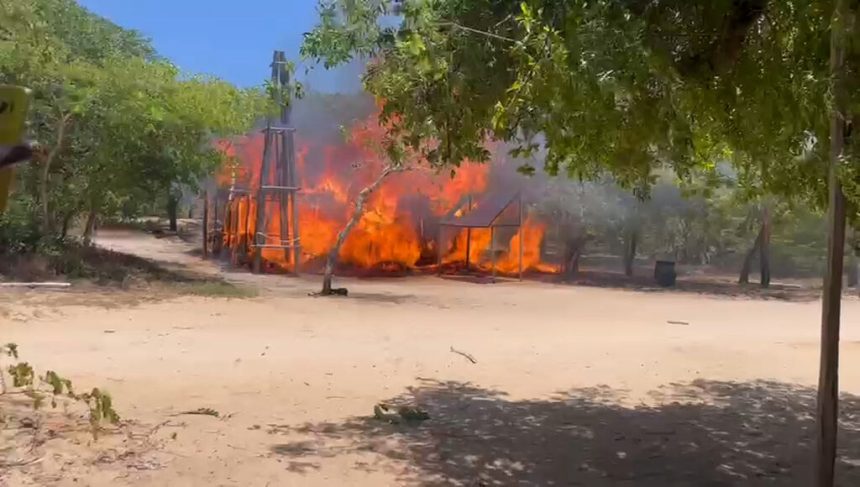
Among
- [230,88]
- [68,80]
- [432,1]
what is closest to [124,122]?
[68,80]

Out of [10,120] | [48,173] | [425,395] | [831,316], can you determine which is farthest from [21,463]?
[48,173]

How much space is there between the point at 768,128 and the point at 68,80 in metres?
17.2

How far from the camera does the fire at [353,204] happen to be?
A: 2900 centimetres

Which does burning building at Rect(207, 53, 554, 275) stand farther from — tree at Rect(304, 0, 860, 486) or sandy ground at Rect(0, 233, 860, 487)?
tree at Rect(304, 0, 860, 486)

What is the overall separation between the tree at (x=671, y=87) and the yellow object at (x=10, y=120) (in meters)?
2.53

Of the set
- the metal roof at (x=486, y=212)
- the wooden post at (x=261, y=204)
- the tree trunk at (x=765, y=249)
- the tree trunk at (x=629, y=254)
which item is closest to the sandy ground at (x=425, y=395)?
the wooden post at (x=261, y=204)

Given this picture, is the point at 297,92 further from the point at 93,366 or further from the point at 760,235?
the point at 760,235

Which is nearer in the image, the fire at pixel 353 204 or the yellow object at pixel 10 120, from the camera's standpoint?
the yellow object at pixel 10 120

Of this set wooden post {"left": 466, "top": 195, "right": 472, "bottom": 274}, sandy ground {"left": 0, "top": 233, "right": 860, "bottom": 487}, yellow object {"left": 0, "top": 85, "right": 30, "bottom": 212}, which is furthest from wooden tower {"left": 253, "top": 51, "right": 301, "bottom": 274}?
yellow object {"left": 0, "top": 85, "right": 30, "bottom": 212}

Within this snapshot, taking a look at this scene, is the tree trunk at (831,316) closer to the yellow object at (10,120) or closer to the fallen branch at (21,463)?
the yellow object at (10,120)

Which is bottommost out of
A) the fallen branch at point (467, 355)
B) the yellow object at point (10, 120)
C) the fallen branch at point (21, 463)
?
the fallen branch at point (21, 463)

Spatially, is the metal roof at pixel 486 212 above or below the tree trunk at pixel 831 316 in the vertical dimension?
above

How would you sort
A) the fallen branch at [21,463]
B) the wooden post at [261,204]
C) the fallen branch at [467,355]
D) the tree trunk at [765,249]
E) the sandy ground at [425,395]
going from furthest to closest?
1. the tree trunk at [765,249]
2. the wooden post at [261,204]
3. the fallen branch at [467,355]
4. the sandy ground at [425,395]
5. the fallen branch at [21,463]

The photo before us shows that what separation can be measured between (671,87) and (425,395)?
503 cm
